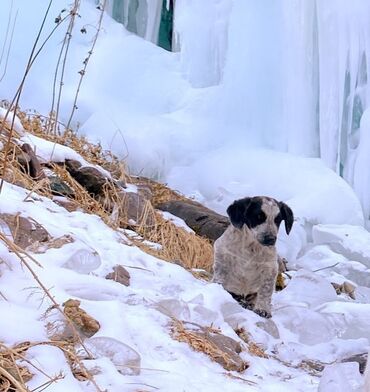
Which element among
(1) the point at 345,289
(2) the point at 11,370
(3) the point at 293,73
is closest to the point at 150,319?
(2) the point at 11,370

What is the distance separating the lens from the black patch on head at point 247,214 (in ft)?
13.4

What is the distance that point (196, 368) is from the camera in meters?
2.17

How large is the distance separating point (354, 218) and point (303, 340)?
5.80 metres

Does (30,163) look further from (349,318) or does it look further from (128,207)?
(349,318)

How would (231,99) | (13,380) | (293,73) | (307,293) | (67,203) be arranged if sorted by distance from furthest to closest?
1. (231,99)
2. (293,73)
3. (307,293)
4. (67,203)
5. (13,380)

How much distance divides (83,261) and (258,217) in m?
1.55

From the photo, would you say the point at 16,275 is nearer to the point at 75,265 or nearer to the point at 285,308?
the point at 75,265

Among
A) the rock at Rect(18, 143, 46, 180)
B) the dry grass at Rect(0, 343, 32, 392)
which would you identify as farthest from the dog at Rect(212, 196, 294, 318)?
the dry grass at Rect(0, 343, 32, 392)

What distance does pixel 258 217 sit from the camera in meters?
4.07

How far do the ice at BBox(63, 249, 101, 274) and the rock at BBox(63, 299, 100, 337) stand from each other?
0.49m

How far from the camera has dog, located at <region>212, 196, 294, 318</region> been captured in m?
4.06

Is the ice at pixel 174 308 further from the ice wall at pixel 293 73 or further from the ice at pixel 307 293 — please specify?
the ice wall at pixel 293 73

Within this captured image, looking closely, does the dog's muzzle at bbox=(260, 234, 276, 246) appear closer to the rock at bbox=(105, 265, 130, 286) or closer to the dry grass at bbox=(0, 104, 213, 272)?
the dry grass at bbox=(0, 104, 213, 272)

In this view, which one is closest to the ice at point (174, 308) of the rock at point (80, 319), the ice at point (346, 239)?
the rock at point (80, 319)
